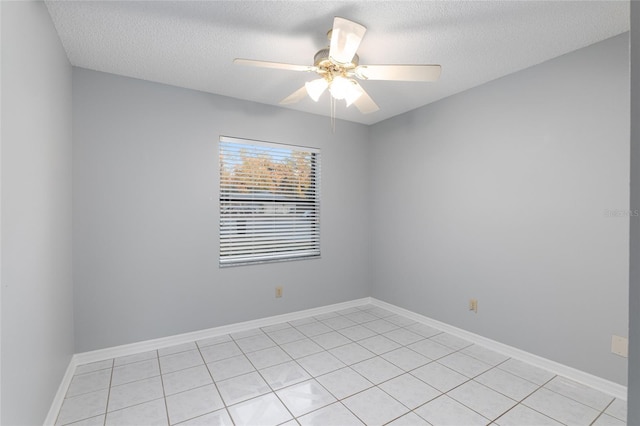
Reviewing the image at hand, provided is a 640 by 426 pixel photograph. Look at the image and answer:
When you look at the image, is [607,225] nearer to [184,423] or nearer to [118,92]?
[184,423]

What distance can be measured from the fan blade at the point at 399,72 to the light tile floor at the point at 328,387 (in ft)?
6.94

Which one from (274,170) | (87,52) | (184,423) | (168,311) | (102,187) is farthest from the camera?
(274,170)

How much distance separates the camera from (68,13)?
190cm

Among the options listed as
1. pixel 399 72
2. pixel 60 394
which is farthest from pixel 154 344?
pixel 399 72

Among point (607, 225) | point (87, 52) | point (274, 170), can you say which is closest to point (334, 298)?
point (274, 170)

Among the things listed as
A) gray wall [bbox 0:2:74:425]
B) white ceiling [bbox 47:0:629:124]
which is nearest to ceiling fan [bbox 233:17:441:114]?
white ceiling [bbox 47:0:629:124]

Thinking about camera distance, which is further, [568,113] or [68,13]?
[568,113]

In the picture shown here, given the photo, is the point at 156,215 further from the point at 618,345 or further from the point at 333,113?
the point at 618,345

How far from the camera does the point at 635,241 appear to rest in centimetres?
47

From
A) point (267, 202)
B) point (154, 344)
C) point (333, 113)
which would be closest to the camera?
point (154, 344)

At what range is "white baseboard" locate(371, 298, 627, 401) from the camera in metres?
2.15

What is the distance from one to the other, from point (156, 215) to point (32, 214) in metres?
1.28

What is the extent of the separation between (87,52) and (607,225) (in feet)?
12.9

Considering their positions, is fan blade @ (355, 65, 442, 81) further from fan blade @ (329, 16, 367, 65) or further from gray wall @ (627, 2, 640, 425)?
gray wall @ (627, 2, 640, 425)
